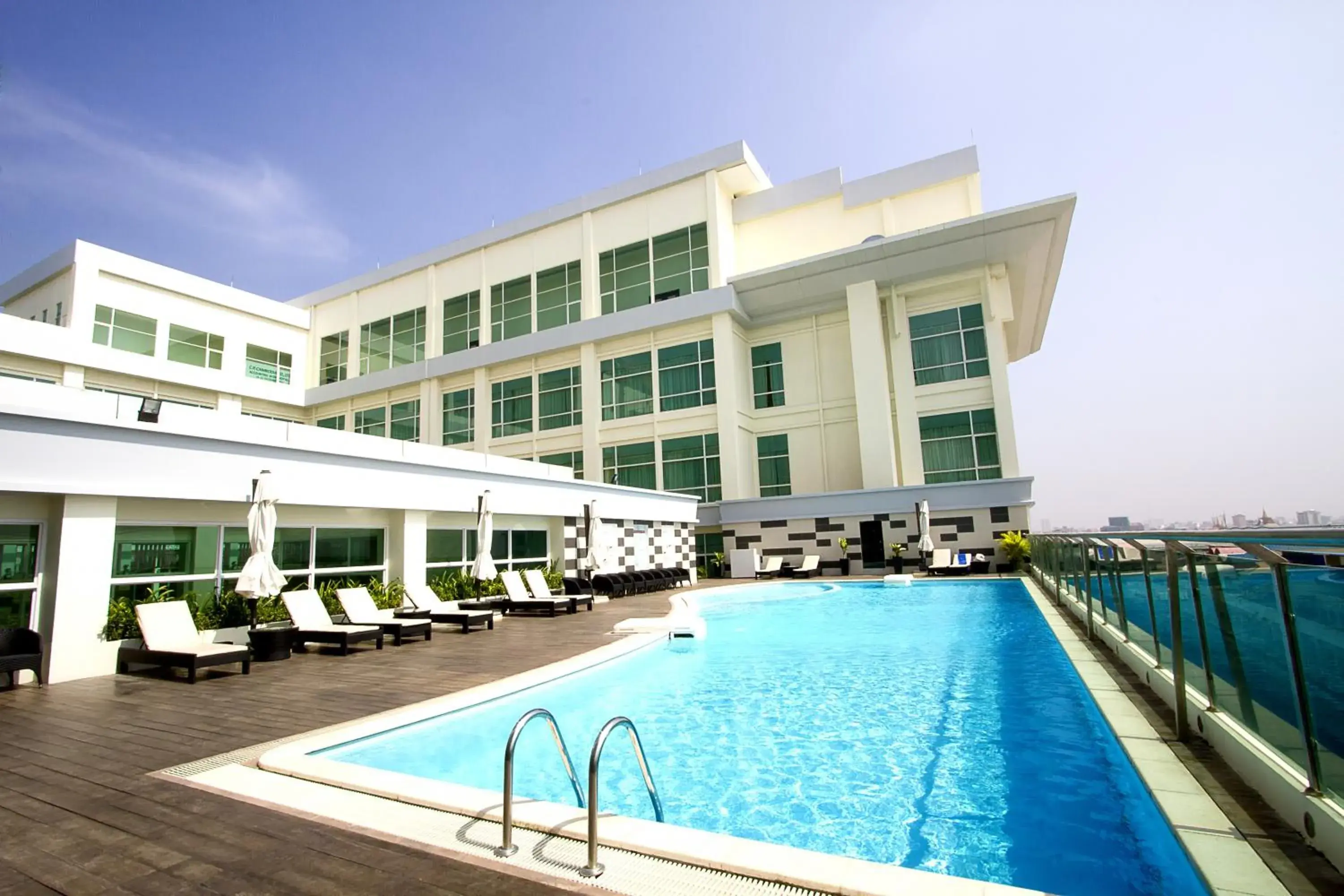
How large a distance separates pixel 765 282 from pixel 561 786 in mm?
21160

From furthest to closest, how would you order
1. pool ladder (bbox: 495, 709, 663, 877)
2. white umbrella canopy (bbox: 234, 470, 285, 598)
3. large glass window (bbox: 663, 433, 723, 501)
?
large glass window (bbox: 663, 433, 723, 501)
white umbrella canopy (bbox: 234, 470, 285, 598)
pool ladder (bbox: 495, 709, 663, 877)

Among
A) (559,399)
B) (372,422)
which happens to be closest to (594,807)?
(559,399)

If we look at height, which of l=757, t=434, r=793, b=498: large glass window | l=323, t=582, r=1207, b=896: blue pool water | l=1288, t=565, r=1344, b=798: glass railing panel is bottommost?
l=323, t=582, r=1207, b=896: blue pool water

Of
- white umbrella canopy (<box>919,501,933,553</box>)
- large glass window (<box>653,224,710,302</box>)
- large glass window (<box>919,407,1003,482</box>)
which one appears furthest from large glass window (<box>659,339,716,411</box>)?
white umbrella canopy (<box>919,501,933,553</box>)

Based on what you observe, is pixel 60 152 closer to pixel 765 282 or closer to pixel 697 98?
pixel 697 98

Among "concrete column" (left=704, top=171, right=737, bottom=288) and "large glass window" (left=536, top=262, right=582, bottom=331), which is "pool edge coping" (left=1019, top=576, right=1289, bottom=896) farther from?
"large glass window" (left=536, top=262, right=582, bottom=331)

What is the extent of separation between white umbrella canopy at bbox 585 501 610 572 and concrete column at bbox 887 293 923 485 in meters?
11.7

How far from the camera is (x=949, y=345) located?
73.5 ft

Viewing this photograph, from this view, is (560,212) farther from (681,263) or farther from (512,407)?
(512,407)

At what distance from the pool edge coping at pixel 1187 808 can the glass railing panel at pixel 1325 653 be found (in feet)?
1.42

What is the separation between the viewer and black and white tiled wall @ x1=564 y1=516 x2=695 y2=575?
645 inches

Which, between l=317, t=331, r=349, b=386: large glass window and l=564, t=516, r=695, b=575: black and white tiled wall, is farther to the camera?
l=317, t=331, r=349, b=386: large glass window

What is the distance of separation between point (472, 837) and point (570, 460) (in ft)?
79.5

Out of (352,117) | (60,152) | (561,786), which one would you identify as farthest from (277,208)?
(561,786)
